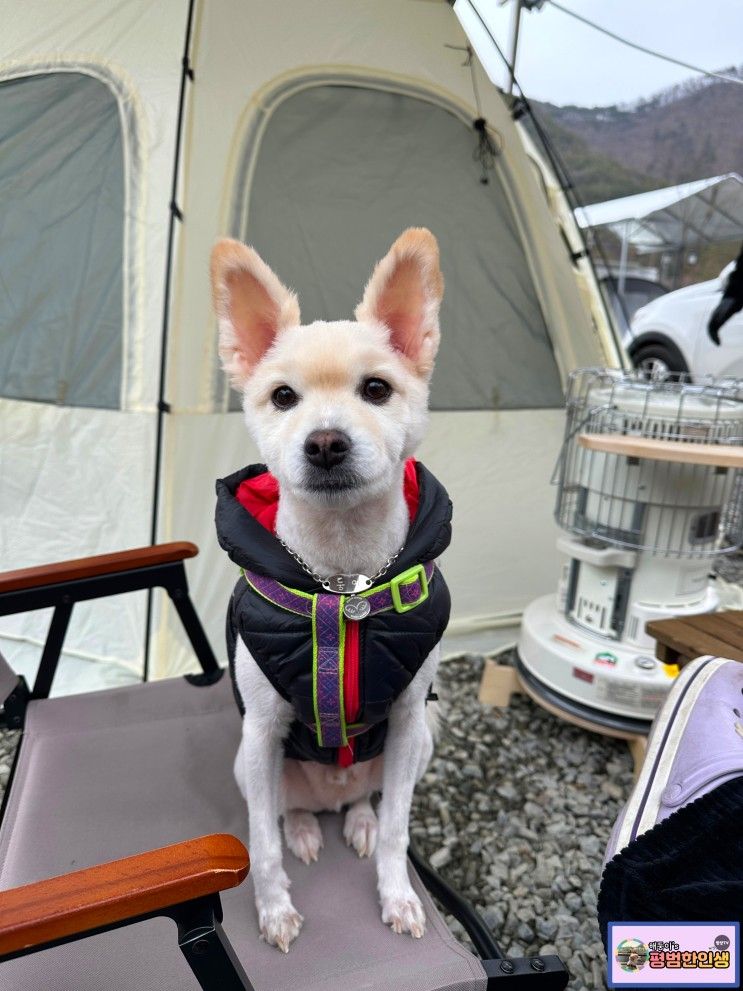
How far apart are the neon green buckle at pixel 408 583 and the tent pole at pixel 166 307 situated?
4.49ft

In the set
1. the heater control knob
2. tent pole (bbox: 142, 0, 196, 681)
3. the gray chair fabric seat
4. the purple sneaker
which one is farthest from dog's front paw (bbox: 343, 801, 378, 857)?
tent pole (bbox: 142, 0, 196, 681)

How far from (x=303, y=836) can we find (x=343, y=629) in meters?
0.56

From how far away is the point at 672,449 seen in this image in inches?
70.4

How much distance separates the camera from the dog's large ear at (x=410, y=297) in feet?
3.62

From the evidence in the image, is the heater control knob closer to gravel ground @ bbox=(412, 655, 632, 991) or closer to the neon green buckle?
gravel ground @ bbox=(412, 655, 632, 991)

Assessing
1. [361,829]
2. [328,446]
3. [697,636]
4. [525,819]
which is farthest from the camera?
[525,819]

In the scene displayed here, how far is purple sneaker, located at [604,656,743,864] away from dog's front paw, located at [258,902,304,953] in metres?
0.60

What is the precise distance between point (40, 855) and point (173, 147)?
6.81ft

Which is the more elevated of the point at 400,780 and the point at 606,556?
the point at 606,556

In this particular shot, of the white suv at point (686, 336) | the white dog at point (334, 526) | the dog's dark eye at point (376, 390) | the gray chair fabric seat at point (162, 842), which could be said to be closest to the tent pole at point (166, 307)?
the gray chair fabric seat at point (162, 842)

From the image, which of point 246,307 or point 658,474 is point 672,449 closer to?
point 658,474

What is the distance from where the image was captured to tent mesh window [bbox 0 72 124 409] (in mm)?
2061

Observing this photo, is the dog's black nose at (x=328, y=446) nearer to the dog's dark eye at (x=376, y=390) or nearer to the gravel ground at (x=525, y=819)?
the dog's dark eye at (x=376, y=390)

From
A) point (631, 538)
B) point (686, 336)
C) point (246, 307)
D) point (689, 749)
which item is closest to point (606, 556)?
point (631, 538)
